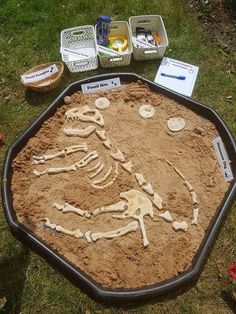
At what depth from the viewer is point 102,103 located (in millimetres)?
4570

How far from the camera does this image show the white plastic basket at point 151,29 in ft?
15.8

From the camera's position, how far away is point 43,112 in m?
4.47

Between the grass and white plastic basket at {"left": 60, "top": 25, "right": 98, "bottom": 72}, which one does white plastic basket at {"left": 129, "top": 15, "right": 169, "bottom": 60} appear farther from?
white plastic basket at {"left": 60, "top": 25, "right": 98, "bottom": 72}

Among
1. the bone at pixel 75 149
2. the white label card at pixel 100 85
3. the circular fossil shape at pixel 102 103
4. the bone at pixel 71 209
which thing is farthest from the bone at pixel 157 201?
the white label card at pixel 100 85

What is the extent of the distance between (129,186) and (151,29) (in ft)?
6.87

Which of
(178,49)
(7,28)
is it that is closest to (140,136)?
(178,49)

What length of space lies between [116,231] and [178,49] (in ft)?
7.84

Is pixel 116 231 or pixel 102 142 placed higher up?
pixel 102 142

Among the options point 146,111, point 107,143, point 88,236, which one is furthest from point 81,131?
point 88,236

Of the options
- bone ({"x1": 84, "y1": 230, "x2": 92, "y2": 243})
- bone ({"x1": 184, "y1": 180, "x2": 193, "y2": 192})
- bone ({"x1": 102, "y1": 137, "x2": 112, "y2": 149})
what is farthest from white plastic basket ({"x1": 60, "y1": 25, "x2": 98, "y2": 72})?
bone ({"x1": 84, "y1": 230, "x2": 92, "y2": 243})

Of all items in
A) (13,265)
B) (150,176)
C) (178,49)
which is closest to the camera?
(13,265)

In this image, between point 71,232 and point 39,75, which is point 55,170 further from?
point 39,75

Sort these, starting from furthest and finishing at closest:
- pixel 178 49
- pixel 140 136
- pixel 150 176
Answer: pixel 178 49 → pixel 140 136 → pixel 150 176

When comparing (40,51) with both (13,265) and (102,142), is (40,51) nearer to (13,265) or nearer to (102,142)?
(102,142)
